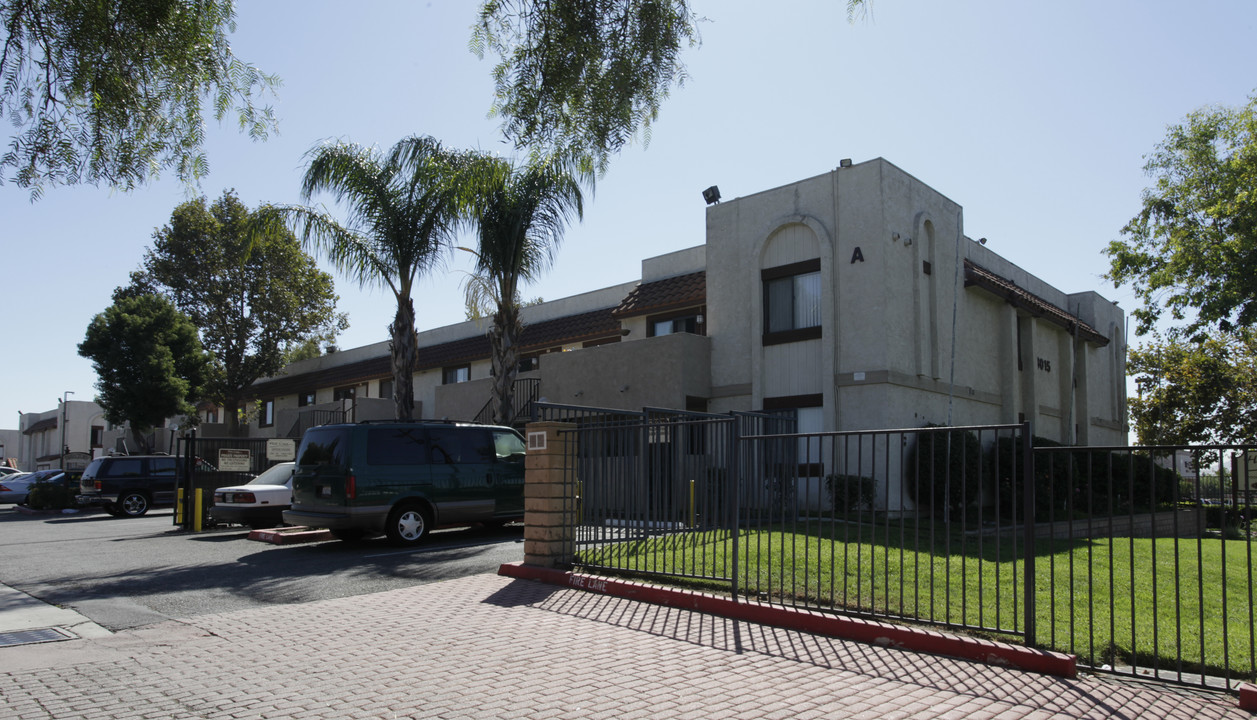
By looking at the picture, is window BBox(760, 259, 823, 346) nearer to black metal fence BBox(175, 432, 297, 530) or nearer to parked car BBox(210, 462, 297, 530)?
parked car BBox(210, 462, 297, 530)

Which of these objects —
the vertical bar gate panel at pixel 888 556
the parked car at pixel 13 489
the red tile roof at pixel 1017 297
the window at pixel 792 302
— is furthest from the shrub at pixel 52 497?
the red tile roof at pixel 1017 297

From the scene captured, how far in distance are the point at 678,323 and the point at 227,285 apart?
2638 centimetres

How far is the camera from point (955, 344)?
65.4 ft

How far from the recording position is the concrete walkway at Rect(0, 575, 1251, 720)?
17.3ft

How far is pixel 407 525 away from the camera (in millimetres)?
13430

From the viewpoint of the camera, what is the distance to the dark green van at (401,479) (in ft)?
42.5

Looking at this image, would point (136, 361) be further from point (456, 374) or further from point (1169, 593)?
point (1169, 593)

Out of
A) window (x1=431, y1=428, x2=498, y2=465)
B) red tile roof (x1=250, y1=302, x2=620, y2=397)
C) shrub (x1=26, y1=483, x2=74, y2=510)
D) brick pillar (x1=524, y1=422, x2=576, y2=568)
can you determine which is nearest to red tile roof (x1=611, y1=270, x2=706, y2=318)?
red tile roof (x1=250, y1=302, x2=620, y2=397)

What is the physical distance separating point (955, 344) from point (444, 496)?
12.3 meters

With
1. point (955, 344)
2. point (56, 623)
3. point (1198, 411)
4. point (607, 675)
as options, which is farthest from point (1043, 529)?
point (1198, 411)

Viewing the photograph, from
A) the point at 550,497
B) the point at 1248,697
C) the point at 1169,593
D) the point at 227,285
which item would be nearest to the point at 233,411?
the point at 227,285

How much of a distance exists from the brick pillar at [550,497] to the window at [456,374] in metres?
21.8

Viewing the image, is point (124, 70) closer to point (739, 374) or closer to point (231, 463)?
point (231, 463)

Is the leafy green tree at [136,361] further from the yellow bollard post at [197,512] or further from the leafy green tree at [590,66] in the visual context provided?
the leafy green tree at [590,66]
